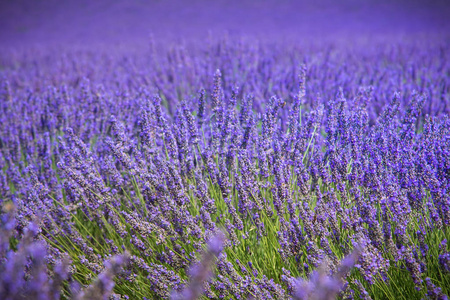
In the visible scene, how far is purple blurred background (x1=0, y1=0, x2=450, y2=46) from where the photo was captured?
38.9 ft

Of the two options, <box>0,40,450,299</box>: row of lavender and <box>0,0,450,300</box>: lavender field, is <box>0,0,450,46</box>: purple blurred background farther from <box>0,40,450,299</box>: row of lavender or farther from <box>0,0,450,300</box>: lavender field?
<box>0,40,450,299</box>: row of lavender

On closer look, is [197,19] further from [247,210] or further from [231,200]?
[247,210]

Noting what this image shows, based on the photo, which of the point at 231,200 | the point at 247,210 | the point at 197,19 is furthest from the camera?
the point at 197,19

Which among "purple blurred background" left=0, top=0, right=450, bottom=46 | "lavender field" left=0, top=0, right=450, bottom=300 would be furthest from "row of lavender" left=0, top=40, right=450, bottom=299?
"purple blurred background" left=0, top=0, right=450, bottom=46

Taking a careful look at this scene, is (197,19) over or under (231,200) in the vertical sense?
over

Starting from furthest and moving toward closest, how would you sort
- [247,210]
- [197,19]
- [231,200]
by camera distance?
[197,19], [231,200], [247,210]

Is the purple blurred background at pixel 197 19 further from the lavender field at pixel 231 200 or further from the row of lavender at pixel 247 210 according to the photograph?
the row of lavender at pixel 247 210

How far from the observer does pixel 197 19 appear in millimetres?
13969

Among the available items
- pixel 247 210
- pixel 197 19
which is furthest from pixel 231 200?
pixel 197 19

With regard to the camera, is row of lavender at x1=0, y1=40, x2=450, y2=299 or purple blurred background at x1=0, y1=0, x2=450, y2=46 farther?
purple blurred background at x1=0, y1=0, x2=450, y2=46

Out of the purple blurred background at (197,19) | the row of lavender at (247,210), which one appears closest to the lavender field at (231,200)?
the row of lavender at (247,210)

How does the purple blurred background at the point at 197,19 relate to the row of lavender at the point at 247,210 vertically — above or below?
above

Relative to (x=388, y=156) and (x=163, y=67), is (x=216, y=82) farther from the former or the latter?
(x=163, y=67)

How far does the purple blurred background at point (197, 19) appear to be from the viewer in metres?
11.9
